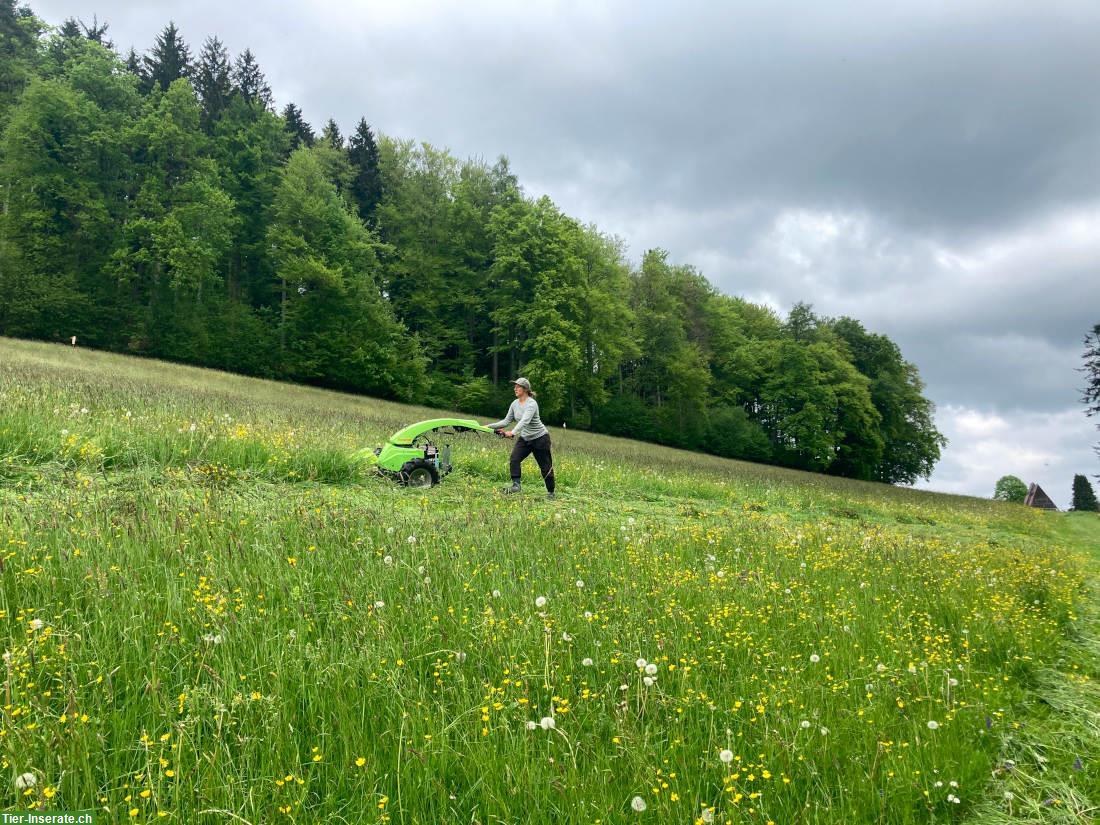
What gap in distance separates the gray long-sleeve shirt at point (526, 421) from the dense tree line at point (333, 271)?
27.6m

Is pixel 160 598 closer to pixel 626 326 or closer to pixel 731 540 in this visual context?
pixel 731 540

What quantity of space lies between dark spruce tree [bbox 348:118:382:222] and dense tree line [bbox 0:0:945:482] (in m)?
0.22

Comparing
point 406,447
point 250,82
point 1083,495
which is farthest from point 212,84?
point 1083,495

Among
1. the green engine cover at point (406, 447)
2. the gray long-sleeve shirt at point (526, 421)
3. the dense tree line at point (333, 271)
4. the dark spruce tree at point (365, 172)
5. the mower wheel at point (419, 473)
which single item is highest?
the dark spruce tree at point (365, 172)

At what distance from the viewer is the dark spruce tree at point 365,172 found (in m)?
47.6

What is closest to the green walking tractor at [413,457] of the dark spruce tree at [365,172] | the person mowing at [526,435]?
the person mowing at [526,435]

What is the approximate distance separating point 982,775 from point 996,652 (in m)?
2.41

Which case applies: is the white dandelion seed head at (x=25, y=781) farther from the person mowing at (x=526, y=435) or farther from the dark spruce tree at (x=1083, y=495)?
the dark spruce tree at (x=1083, y=495)

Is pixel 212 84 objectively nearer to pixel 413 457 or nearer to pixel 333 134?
pixel 333 134

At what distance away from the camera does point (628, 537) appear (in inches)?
282

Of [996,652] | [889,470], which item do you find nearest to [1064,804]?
[996,652]

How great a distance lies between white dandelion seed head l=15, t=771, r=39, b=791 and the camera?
2.27 metres

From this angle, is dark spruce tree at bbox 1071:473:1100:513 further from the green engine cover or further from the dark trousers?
the green engine cover

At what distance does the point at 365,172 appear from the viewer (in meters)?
48.1
